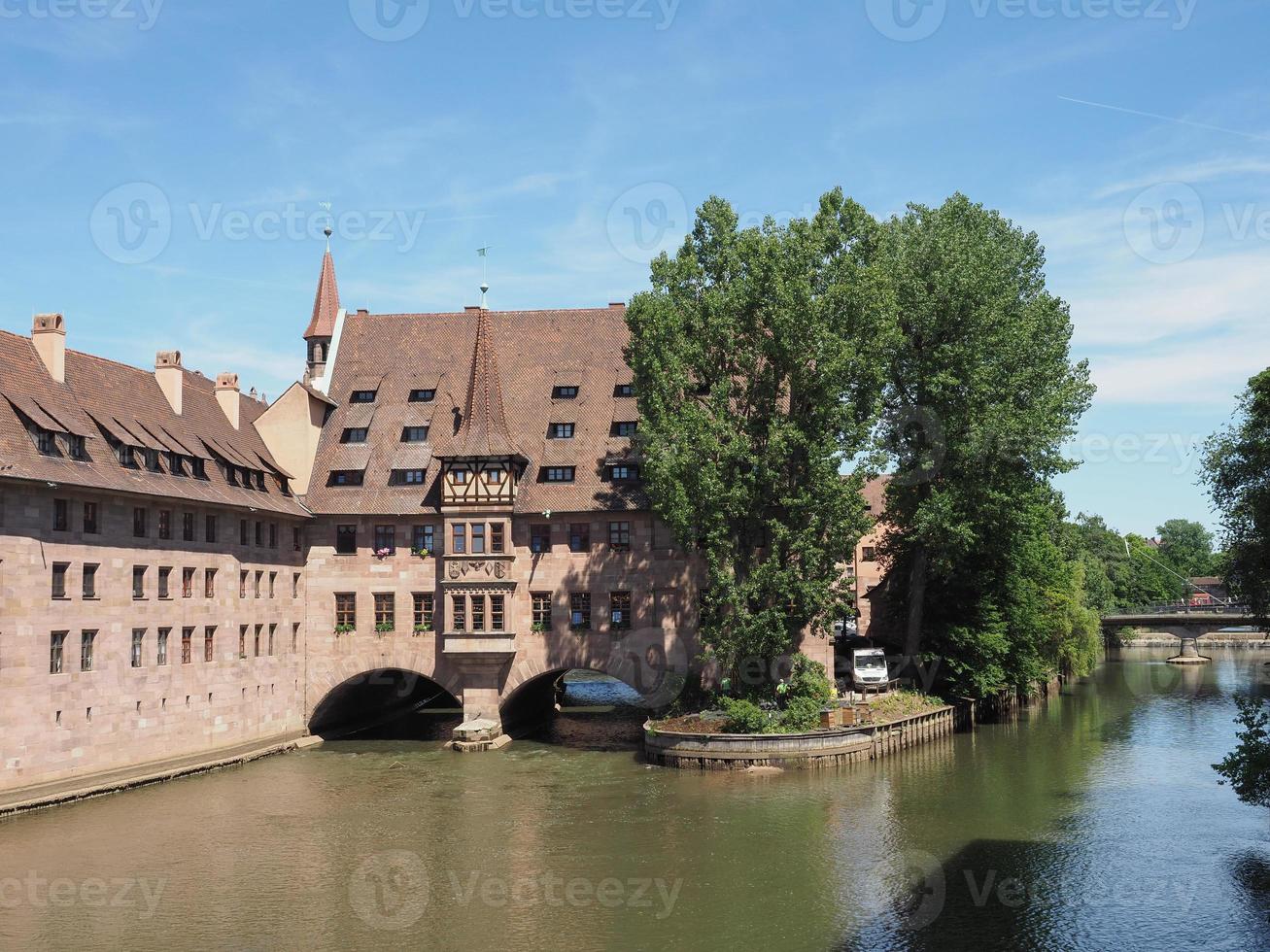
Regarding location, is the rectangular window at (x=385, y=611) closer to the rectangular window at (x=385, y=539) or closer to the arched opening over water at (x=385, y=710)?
the rectangular window at (x=385, y=539)

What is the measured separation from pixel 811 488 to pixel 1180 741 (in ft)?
73.7

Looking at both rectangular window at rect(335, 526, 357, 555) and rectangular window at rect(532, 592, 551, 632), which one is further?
rectangular window at rect(335, 526, 357, 555)

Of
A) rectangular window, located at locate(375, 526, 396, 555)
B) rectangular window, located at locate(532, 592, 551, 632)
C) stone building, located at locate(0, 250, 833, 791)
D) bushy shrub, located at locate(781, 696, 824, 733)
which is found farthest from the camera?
rectangular window, located at locate(375, 526, 396, 555)

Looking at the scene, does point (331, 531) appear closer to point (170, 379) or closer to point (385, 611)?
point (385, 611)

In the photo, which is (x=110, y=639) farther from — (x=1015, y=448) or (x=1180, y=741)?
(x=1180, y=741)

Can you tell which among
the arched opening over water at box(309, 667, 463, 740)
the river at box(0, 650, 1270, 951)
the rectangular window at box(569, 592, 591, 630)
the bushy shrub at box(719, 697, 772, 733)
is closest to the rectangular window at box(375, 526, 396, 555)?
the arched opening over water at box(309, 667, 463, 740)

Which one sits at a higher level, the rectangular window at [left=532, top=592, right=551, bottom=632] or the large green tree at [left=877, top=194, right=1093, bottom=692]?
the large green tree at [left=877, top=194, right=1093, bottom=692]

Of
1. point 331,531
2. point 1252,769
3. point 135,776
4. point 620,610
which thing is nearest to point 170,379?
point 331,531

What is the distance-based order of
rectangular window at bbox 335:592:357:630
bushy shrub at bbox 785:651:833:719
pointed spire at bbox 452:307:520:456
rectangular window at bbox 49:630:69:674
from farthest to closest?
1. rectangular window at bbox 335:592:357:630
2. pointed spire at bbox 452:307:520:456
3. bushy shrub at bbox 785:651:833:719
4. rectangular window at bbox 49:630:69:674

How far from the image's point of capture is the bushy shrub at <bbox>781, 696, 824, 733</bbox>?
50781 mm

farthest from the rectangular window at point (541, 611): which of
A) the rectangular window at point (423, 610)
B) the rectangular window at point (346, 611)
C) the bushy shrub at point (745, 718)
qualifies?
the bushy shrub at point (745, 718)

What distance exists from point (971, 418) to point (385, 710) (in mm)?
36545

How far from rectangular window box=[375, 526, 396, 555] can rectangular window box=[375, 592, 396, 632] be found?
2049 mm

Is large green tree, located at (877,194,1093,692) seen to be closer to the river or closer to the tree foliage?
the river
